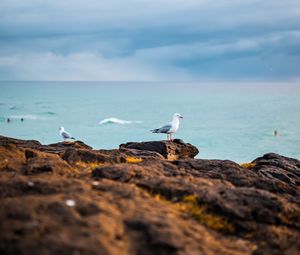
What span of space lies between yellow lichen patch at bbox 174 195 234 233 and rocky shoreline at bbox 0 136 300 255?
0.09 ft

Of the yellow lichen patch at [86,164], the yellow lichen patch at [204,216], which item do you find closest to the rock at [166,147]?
the yellow lichen patch at [86,164]

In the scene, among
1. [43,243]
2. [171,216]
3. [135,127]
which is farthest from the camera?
[135,127]

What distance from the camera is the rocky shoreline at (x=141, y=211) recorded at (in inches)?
368

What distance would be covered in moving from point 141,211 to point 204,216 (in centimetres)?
215

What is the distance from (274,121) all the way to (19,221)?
6146 inches

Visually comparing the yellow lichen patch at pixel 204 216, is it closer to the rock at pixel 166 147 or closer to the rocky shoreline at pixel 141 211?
the rocky shoreline at pixel 141 211

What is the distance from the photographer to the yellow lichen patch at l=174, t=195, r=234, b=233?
12172 mm

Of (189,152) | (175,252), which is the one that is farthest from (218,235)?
(189,152)

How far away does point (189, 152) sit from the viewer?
3438 cm

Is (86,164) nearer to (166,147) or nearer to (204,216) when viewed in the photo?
(204,216)

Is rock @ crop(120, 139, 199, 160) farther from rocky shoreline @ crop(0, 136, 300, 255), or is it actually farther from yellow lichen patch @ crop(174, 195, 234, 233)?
yellow lichen patch @ crop(174, 195, 234, 233)

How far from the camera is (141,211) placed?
36.4 ft

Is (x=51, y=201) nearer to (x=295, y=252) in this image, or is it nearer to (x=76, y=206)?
(x=76, y=206)

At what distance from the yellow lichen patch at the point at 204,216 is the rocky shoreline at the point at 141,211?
27 millimetres
